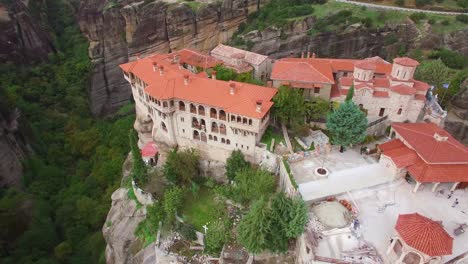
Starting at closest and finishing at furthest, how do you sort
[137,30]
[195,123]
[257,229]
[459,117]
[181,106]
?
[257,229]
[181,106]
[195,123]
[459,117]
[137,30]

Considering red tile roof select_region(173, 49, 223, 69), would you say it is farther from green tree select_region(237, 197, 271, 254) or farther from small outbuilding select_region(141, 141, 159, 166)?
green tree select_region(237, 197, 271, 254)

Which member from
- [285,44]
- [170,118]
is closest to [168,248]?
[170,118]

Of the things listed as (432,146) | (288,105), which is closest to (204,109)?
(288,105)

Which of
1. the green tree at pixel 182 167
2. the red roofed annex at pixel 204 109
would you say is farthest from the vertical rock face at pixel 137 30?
the green tree at pixel 182 167

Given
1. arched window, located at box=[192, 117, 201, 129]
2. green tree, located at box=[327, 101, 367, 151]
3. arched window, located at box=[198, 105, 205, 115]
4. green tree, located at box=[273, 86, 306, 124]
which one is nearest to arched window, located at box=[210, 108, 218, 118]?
arched window, located at box=[198, 105, 205, 115]

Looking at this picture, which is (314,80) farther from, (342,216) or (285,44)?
(285,44)

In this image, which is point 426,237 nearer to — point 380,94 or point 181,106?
point 380,94

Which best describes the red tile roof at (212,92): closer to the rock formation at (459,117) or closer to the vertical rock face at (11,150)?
the rock formation at (459,117)
